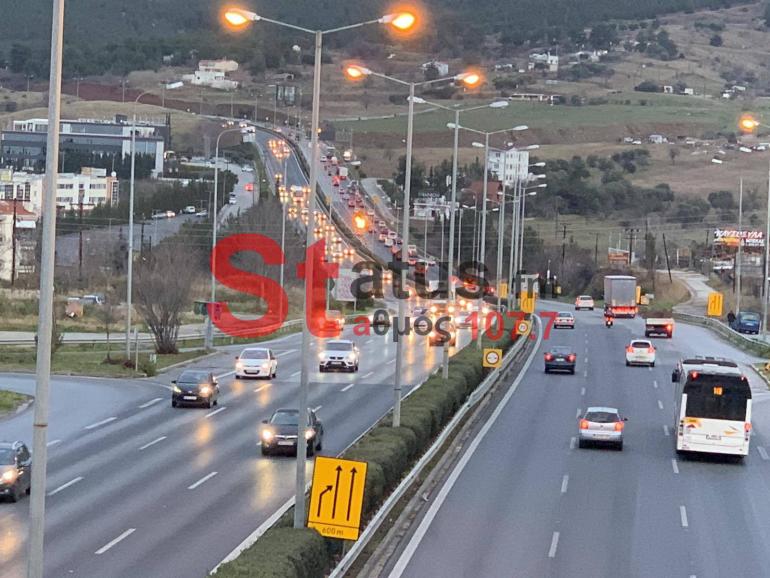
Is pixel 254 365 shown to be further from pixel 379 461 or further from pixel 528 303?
pixel 528 303

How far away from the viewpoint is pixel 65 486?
101 ft

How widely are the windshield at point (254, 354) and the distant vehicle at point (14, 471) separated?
86.4 feet

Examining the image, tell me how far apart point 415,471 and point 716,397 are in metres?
11.5

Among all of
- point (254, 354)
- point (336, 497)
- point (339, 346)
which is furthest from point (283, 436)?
→ point (339, 346)

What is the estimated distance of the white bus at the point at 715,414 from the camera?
37.9 m

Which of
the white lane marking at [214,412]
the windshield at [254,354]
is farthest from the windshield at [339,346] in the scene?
the white lane marking at [214,412]

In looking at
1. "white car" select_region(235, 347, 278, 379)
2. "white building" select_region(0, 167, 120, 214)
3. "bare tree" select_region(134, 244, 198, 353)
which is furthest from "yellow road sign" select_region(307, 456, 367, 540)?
"white building" select_region(0, 167, 120, 214)

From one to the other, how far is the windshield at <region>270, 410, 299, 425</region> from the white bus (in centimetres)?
1037

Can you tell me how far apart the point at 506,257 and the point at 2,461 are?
10396cm

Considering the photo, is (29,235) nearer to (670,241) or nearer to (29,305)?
(29,305)

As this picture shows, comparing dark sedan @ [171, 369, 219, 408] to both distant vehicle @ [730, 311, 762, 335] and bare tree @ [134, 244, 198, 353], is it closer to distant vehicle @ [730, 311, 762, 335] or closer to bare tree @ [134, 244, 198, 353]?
bare tree @ [134, 244, 198, 353]

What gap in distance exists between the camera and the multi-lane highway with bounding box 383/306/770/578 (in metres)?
24.7

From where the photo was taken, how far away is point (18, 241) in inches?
4203

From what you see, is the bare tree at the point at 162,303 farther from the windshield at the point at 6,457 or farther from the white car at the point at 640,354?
the windshield at the point at 6,457
